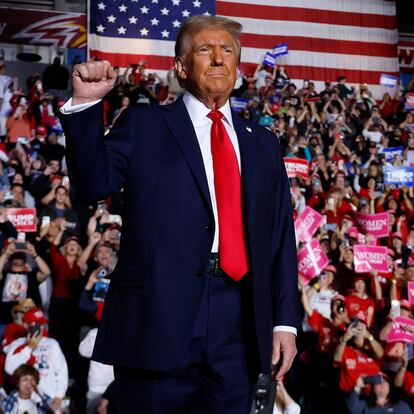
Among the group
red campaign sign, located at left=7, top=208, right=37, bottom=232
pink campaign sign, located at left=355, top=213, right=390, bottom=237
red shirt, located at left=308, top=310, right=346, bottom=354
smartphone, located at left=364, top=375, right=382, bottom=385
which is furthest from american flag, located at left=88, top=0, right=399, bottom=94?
smartphone, located at left=364, top=375, right=382, bottom=385

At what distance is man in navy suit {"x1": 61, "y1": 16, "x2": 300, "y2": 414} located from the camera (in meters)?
1.69

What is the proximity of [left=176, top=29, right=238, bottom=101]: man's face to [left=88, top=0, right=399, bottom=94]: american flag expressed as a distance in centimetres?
1351

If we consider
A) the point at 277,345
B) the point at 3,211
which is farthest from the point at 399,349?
the point at 277,345

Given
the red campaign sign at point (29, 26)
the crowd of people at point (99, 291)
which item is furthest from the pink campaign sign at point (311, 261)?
the red campaign sign at point (29, 26)

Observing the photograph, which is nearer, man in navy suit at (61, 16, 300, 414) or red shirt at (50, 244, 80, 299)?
man in navy suit at (61, 16, 300, 414)

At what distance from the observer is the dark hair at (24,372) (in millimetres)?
5301

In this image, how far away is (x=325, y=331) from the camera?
6.10m

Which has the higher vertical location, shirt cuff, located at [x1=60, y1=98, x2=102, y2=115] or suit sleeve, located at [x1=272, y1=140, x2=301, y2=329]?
shirt cuff, located at [x1=60, y1=98, x2=102, y2=115]

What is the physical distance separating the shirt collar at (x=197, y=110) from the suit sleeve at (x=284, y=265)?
0.66 ft

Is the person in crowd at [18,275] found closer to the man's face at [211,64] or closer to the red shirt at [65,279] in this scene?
the red shirt at [65,279]

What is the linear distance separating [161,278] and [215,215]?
0.20m

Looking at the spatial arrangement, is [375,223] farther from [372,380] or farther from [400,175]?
[372,380]

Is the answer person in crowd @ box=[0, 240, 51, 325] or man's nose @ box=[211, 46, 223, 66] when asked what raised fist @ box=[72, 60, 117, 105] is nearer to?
man's nose @ box=[211, 46, 223, 66]

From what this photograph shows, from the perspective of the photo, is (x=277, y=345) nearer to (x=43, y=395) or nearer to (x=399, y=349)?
(x=43, y=395)
